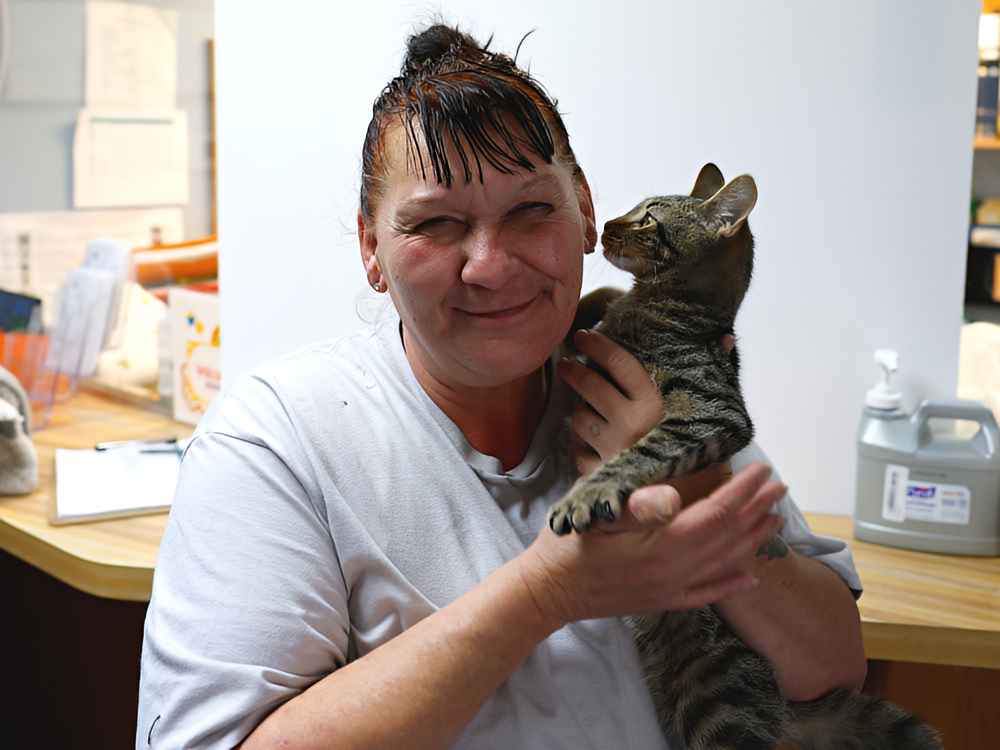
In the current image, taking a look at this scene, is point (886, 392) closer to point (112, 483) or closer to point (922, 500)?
point (922, 500)

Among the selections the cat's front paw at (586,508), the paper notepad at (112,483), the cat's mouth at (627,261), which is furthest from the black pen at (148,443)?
the cat's front paw at (586,508)

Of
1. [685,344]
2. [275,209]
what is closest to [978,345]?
[685,344]

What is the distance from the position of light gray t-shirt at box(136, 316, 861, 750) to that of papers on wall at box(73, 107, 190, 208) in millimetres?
1810

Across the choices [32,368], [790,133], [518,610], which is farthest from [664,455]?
[32,368]

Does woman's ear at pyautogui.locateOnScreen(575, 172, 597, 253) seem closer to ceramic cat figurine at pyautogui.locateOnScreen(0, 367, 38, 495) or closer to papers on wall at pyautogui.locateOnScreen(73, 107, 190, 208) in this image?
ceramic cat figurine at pyautogui.locateOnScreen(0, 367, 38, 495)

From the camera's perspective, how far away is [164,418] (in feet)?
8.52

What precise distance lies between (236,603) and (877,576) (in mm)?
1045

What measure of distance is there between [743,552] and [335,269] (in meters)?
1.29

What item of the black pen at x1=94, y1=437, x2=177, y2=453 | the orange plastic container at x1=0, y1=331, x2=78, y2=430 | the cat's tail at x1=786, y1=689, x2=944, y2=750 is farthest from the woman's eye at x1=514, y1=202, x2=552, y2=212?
the orange plastic container at x1=0, y1=331, x2=78, y2=430

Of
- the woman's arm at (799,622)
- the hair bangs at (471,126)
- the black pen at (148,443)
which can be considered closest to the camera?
the hair bangs at (471,126)

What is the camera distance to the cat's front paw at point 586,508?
0.94m

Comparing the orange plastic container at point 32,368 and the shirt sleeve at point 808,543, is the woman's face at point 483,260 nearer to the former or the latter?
the shirt sleeve at point 808,543

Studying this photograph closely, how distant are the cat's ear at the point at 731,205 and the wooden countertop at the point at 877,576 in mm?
603

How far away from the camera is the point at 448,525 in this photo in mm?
1105
